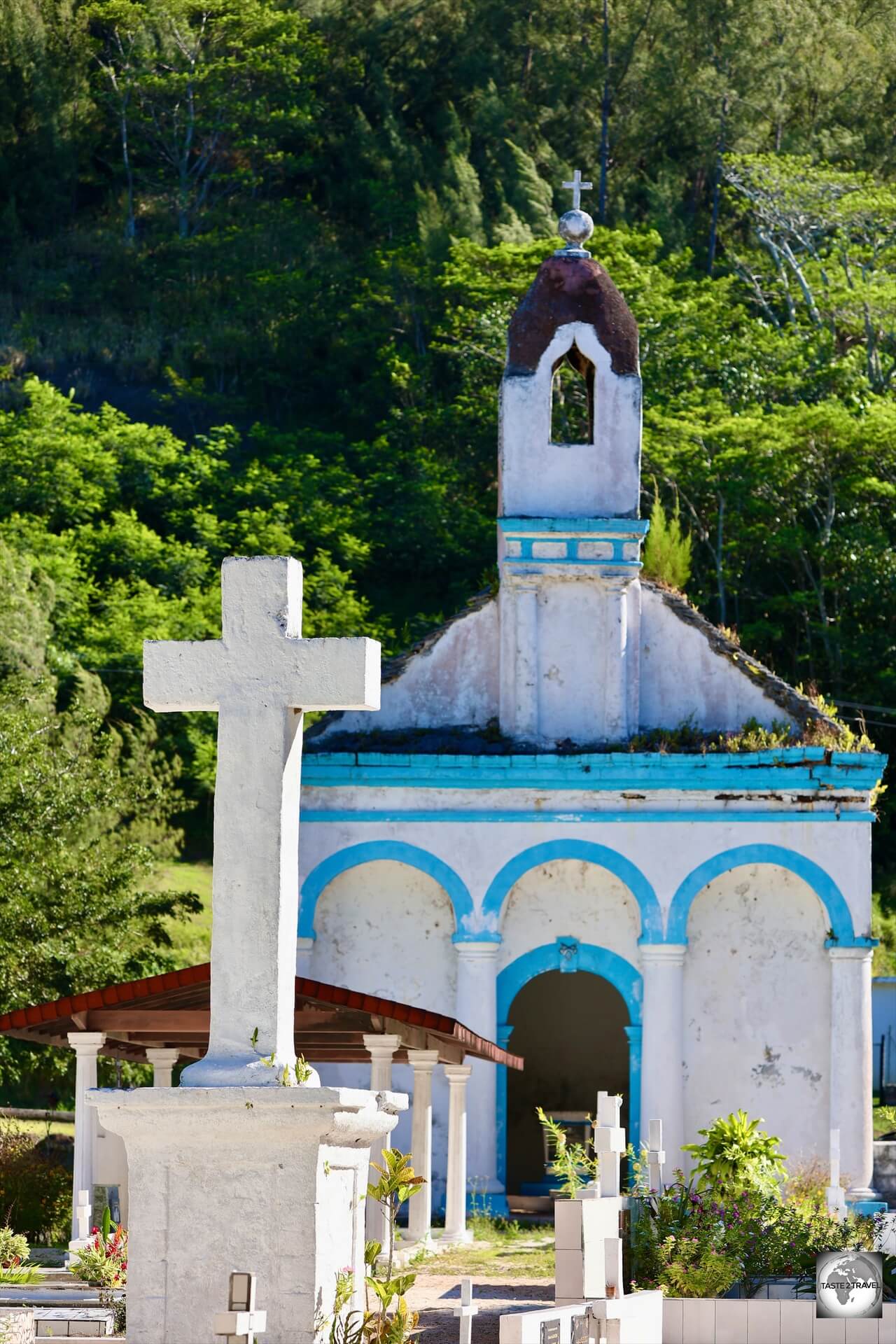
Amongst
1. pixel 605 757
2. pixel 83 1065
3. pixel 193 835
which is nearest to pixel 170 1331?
pixel 83 1065

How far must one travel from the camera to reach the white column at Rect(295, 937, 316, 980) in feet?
82.4

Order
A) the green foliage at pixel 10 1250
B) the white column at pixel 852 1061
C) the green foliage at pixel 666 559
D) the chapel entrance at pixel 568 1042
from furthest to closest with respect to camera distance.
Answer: the chapel entrance at pixel 568 1042, the green foliage at pixel 666 559, the white column at pixel 852 1061, the green foliage at pixel 10 1250

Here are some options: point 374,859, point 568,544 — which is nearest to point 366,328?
point 568,544

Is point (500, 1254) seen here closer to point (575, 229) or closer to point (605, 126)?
point (575, 229)

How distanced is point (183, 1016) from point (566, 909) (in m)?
7.38

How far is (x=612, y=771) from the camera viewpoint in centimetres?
2511

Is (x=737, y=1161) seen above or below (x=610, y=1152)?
below

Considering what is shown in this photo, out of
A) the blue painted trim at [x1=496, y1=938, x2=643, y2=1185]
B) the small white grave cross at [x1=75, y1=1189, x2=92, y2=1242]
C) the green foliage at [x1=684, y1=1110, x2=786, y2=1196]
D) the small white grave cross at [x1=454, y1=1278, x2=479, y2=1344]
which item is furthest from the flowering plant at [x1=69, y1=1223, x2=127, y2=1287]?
the blue painted trim at [x1=496, y1=938, x2=643, y2=1185]

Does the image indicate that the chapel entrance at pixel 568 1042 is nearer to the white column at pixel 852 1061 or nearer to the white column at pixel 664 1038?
the white column at pixel 664 1038

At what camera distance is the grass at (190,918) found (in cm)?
3644

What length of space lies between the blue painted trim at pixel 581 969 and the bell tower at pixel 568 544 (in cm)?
234

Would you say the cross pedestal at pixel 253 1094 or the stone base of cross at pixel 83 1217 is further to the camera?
the stone base of cross at pixel 83 1217

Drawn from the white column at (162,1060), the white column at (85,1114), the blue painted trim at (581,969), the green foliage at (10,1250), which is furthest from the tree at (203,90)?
the green foliage at (10,1250)

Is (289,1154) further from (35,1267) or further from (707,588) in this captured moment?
(707,588)
